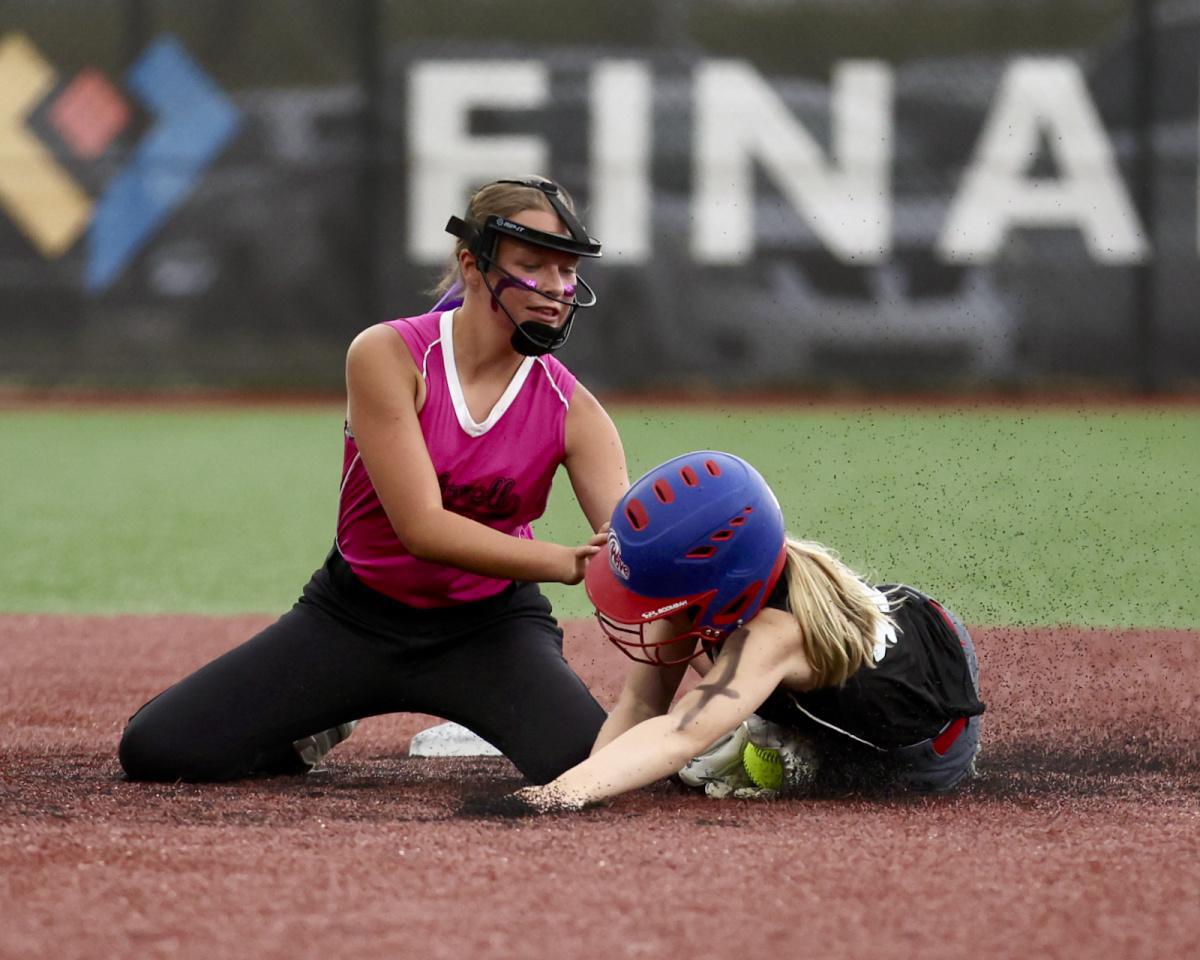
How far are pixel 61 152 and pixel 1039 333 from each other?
857 centimetres

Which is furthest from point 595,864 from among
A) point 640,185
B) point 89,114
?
point 89,114

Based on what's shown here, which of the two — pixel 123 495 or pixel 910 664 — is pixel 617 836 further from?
pixel 123 495

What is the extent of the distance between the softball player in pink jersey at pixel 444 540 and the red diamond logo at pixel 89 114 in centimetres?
1124

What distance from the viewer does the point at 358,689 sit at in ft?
15.1

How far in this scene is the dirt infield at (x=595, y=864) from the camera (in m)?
3.04

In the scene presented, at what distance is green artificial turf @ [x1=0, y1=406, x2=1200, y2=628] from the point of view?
7750 mm

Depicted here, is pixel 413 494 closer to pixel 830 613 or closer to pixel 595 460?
pixel 595 460

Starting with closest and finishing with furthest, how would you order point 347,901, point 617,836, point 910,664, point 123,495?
point 347,901 → point 617,836 → point 910,664 → point 123,495

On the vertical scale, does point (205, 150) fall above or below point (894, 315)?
above

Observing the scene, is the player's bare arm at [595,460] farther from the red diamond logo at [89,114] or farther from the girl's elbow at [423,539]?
the red diamond logo at [89,114]

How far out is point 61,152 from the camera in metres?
15.0

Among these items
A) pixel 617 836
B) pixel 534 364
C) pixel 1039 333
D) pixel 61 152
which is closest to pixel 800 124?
pixel 1039 333

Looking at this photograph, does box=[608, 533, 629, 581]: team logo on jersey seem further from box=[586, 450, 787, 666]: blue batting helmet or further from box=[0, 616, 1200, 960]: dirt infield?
box=[0, 616, 1200, 960]: dirt infield

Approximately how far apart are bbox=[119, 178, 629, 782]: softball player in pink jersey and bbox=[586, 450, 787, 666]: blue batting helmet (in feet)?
0.87
